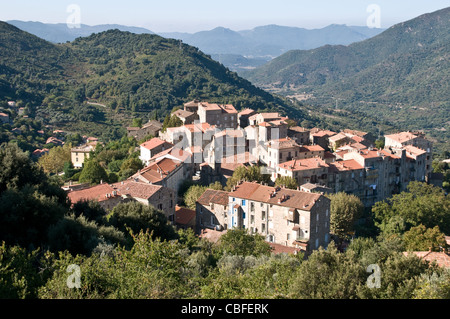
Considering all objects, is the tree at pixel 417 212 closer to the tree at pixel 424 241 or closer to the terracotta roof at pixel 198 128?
the tree at pixel 424 241

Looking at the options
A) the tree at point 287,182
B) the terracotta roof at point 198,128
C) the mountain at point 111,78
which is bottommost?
the tree at point 287,182

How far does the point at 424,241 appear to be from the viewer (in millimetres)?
31078

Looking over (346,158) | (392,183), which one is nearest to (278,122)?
(346,158)

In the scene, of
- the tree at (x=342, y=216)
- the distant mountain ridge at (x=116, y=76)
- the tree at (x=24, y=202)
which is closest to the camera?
the tree at (x=24, y=202)

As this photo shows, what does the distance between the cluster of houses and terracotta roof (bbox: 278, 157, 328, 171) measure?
87 mm

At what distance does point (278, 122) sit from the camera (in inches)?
2016

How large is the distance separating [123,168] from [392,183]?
26812 mm

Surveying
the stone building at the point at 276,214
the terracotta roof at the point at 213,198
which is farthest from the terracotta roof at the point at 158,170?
the stone building at the point at 276,214

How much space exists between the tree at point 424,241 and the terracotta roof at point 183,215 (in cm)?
1490

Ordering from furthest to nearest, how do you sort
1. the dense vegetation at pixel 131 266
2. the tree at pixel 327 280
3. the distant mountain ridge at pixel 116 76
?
the distant mountain ridge at pixel 116 76 < the tree at pixel 327 280 < the dense vegetation at pixel 131 266

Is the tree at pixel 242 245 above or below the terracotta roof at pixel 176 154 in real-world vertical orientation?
below

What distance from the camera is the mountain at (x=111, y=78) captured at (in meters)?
102
